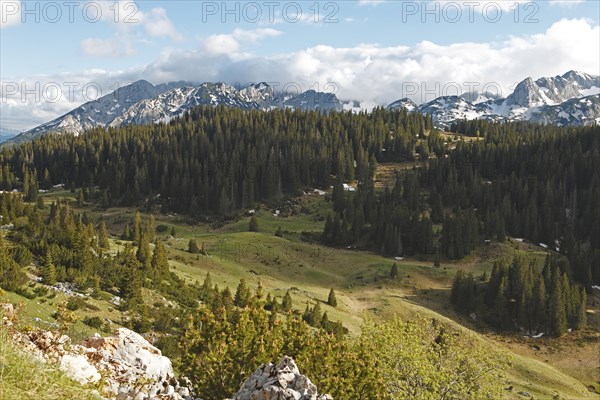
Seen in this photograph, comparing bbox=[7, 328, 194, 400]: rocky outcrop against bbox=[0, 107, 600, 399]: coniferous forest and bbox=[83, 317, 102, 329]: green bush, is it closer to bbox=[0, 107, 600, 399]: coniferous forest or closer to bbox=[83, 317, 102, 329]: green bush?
bbox=[0, 107, 600, 399]: coniferous forest

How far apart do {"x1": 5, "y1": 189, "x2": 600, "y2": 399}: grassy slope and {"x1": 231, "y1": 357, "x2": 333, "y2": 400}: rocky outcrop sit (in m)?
28.0

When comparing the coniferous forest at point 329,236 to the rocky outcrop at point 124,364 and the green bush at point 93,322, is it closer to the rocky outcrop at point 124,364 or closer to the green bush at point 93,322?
the rocky outcrop at point 124,364

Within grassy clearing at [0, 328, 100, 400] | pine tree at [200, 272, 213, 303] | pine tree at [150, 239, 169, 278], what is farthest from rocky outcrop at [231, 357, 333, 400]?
pine tree at [150, 239, 169, 278]

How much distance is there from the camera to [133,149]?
197125 mm

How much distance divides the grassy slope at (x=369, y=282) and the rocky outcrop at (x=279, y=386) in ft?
92.0

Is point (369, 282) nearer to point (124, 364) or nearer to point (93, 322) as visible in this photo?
point (93, 322)

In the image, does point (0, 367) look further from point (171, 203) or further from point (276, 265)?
point (171, 203)

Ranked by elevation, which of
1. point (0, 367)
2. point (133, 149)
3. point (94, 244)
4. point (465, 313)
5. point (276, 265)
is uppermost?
point (133, 149)

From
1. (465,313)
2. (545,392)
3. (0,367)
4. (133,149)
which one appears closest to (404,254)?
(465,313)

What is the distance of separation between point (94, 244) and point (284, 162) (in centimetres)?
12497

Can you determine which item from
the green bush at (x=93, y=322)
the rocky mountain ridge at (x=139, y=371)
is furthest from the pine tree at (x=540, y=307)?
the rocky mountain ridge at (x=139, y=371)

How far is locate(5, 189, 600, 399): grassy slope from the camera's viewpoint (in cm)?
6438

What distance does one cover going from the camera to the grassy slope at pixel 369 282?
64.4m

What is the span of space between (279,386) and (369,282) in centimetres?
7895
